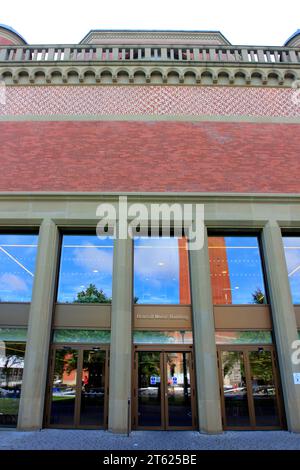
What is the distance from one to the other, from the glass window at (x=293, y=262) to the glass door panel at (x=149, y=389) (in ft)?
16.7

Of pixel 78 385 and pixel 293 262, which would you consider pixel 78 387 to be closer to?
pixel 78 385

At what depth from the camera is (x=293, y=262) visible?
11594 millimetres

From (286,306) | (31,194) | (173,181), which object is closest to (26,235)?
(31,194)

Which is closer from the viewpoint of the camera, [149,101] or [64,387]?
[64,387]

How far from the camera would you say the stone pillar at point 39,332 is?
9.52 meters

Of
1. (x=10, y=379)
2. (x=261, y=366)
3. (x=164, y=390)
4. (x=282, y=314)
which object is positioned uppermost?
(x=282, y=314)

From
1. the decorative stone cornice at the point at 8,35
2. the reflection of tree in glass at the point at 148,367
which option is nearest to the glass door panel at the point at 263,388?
the reflection of tree in glass at the point at 148,367

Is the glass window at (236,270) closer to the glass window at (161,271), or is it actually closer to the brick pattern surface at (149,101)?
the glass window at (161,271)

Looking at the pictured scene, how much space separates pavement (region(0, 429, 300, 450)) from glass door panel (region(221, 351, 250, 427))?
441 millimetres

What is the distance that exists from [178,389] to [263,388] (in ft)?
8.57

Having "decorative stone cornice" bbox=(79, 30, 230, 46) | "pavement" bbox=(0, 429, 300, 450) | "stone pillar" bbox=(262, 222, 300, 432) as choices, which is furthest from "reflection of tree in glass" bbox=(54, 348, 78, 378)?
"decorative stone cornice" bbox=(79, 30, 230, 46)

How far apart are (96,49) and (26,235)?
8513 mm

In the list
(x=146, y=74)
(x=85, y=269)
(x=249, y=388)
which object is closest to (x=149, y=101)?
(x=146, y=74)

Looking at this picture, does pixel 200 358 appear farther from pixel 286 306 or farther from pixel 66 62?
pixel 66 62
